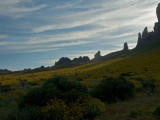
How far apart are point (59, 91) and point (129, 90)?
672cm

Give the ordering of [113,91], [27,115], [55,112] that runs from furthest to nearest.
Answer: [113,91] < [27,115] < [55,112]

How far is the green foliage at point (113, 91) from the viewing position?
15031 mm

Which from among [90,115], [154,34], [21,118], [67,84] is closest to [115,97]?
[67,84]

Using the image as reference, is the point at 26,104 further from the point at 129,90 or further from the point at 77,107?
the point at 129,90

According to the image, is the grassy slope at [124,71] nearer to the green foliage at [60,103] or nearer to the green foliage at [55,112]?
the green foliage at [60,103]

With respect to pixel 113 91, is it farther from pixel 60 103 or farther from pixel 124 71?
pixel 124 71

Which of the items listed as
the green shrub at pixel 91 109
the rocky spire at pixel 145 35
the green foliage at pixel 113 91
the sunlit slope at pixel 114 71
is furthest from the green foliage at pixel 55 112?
the rocky spire at pixel 145 35

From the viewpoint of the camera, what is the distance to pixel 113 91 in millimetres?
15195

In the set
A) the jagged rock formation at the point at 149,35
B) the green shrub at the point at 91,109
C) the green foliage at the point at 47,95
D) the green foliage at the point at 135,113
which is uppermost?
the jagged rock formation at the point at 149,35

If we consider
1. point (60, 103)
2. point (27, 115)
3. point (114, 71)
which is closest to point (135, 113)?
point (60, 103)

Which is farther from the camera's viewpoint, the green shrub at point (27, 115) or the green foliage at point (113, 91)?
the green foliage at point (113, 91)

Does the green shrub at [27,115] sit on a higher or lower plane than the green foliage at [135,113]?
higher

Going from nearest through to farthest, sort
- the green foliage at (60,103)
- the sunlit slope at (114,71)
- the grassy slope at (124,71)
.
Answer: the green foliage at (60,103) → the grassy slope at (124,71) → the sunlit slope at (114,71)

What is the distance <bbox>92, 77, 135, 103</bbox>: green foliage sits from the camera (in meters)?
A: 15.0
